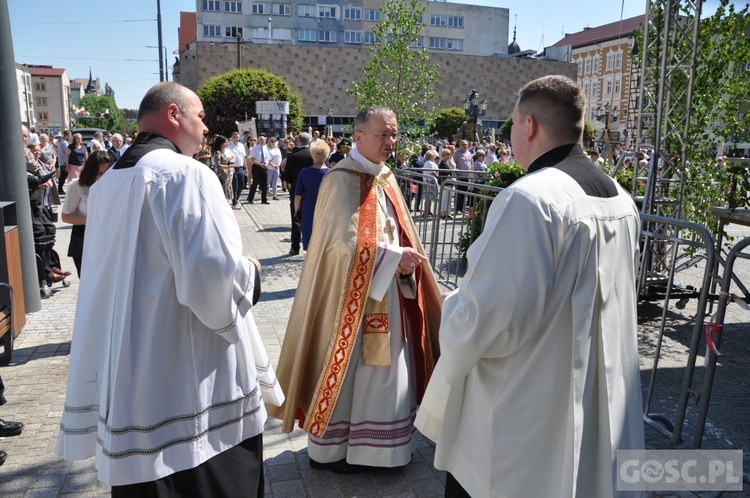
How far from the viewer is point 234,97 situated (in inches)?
1422

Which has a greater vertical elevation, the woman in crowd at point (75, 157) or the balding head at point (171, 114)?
the balding head at point (171, 114)

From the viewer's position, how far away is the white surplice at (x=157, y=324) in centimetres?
227

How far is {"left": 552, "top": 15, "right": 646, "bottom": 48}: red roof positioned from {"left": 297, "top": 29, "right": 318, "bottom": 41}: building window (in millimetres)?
31320

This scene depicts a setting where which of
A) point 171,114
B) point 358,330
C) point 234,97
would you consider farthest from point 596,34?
point 171,114

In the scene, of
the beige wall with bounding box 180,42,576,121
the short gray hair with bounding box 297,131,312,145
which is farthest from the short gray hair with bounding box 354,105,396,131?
the beige wall with bounding box 180,42,576,121

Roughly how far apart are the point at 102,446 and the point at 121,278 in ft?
2.03

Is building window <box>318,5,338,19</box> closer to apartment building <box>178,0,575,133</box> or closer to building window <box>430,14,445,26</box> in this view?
apartment building <box>178,0,575,133</box>

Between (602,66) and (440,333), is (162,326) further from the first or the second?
(602,66)

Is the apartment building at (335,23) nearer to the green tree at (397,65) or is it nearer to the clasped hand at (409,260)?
the green tree at (397,65)

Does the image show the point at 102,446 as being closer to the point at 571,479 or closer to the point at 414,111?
the point at 571,479

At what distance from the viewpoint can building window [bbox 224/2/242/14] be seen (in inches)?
2749

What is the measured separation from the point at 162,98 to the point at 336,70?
60.4 metres

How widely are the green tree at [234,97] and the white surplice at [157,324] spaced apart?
112ft

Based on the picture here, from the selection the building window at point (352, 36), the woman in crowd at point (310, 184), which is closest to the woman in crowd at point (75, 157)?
the woman in crowd at point (310, 184)
